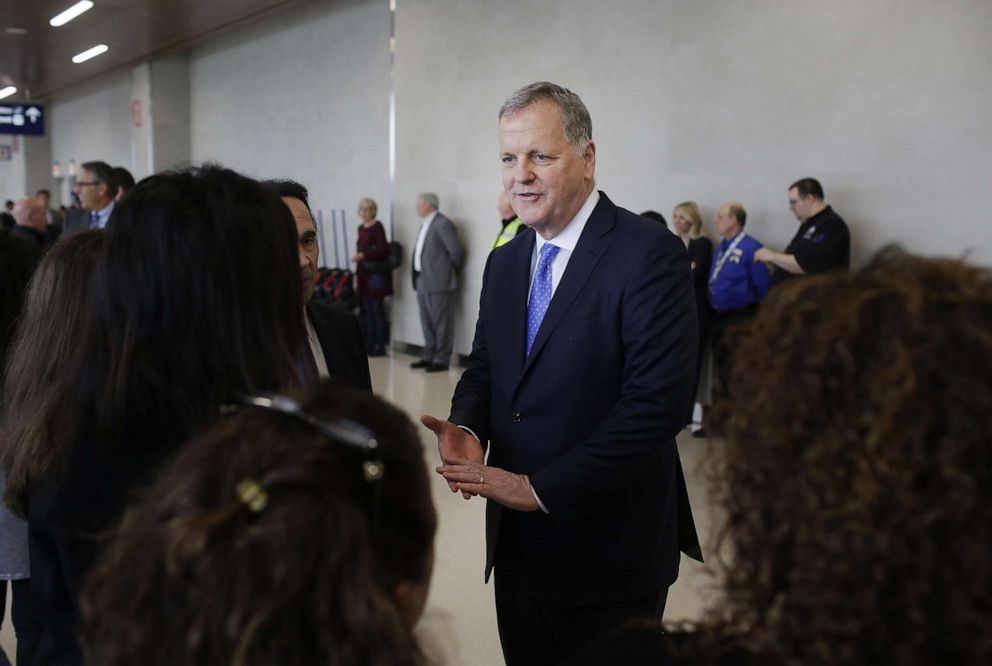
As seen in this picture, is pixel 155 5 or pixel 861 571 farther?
pixel 155 5

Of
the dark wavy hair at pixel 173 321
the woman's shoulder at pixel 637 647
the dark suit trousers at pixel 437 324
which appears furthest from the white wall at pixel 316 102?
the woman's shoulder at pixel 637 647

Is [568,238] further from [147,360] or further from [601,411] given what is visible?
[147,360]

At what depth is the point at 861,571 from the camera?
2.38 feet

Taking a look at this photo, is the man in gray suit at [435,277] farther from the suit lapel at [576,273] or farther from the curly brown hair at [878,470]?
the curly brown hair at [878,470]

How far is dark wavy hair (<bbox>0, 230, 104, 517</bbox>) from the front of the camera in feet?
4.04

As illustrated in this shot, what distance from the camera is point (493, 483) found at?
1.74 metres

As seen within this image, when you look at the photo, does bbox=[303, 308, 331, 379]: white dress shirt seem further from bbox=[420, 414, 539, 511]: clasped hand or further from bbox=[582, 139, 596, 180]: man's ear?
bbox=[582, 139, 596, 180]: man's ear

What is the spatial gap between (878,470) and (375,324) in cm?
929

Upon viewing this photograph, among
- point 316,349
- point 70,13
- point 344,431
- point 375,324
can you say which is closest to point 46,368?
point 316,349

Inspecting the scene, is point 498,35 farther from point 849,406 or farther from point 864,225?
point 849,406

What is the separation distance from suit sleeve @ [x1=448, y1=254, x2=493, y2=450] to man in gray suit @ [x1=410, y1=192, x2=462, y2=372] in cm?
651

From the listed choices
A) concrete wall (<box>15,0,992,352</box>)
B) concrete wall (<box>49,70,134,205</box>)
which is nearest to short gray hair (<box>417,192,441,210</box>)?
concrete wall (<box>15,0,992,352</box>)

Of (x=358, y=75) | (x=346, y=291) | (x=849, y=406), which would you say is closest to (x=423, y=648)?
(x=849, y=406)

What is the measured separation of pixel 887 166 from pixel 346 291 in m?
6.32
